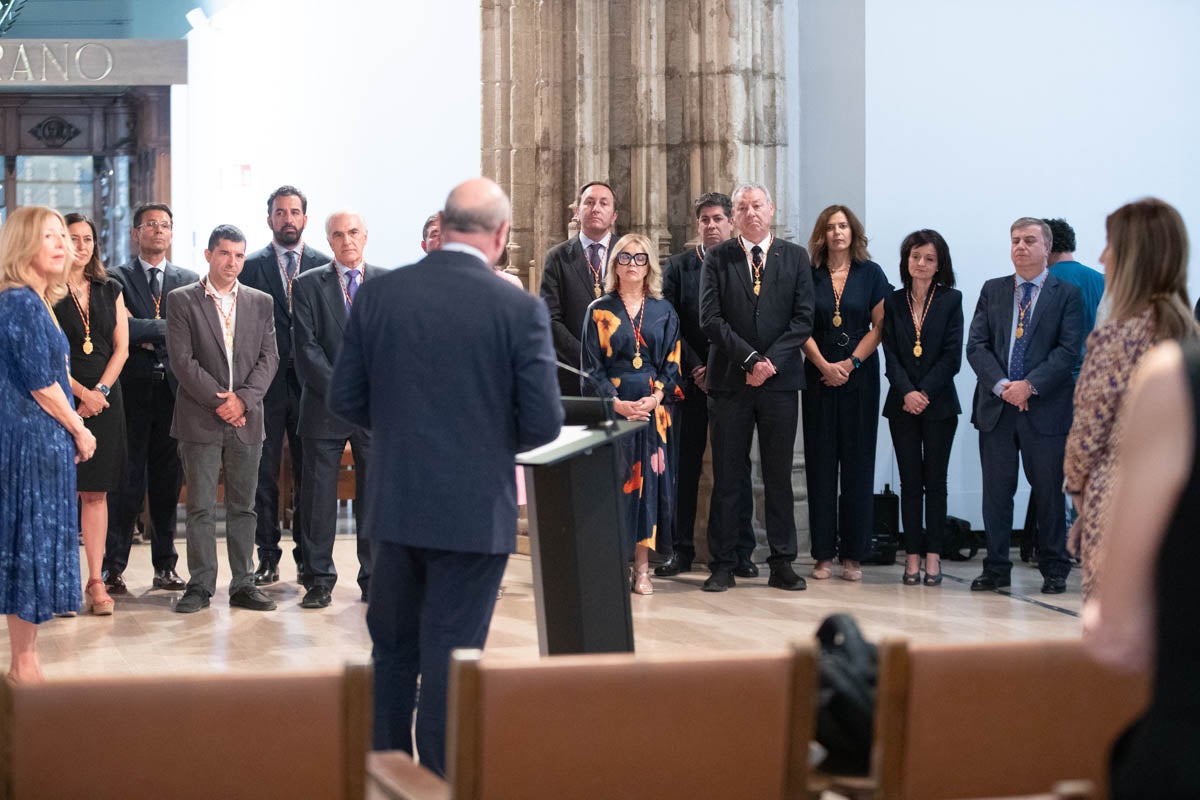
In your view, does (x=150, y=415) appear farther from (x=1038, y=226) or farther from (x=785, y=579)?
(x=1038, y=226)

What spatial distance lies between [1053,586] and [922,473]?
76 centimetres

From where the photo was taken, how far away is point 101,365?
5.96 m

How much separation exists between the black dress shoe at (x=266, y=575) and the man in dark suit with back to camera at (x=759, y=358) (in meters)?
1.94

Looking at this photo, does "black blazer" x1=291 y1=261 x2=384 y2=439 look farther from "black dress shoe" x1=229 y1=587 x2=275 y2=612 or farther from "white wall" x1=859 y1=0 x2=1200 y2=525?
"white wall" x1=859 y1=0 x2=1200 y2=525

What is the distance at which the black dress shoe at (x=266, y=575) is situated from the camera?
256 inches

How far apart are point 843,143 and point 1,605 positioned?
5.02 meters

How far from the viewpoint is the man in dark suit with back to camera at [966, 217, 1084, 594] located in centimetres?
627

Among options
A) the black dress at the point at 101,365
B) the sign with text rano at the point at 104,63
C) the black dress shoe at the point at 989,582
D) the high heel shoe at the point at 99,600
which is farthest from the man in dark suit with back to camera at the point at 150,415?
the sign with text rano at the point at 104,63

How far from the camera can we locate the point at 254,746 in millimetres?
1906

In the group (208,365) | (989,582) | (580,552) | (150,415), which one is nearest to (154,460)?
(150,415)

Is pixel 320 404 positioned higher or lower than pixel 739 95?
lower

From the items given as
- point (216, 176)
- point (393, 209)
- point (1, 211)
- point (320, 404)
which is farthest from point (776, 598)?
point (1, 211)

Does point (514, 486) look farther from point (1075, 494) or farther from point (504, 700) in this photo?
point (1075, 494)

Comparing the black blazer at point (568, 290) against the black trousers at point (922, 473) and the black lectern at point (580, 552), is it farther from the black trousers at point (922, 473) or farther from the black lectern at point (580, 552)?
the black lectern at point (580, 552)
